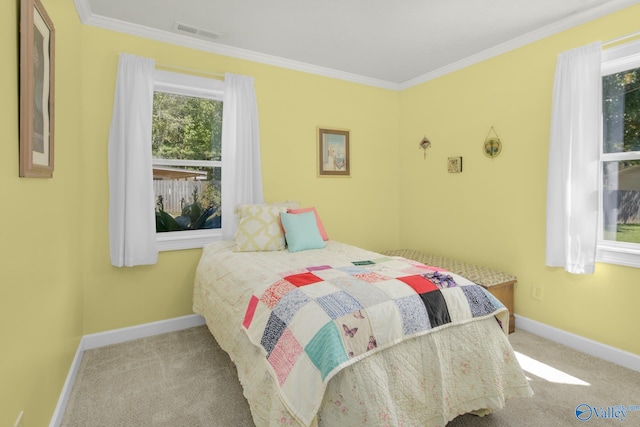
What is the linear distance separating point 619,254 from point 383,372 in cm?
217

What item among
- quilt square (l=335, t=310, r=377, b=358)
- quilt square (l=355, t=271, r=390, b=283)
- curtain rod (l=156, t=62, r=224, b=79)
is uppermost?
curtain rod (l=156, t=62, r=224, b=79)

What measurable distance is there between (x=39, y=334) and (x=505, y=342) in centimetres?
227

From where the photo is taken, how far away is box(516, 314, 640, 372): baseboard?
7.92 ft

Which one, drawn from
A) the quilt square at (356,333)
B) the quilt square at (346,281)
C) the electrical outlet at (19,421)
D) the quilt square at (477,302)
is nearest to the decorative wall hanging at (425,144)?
the quilt square at (477,302)

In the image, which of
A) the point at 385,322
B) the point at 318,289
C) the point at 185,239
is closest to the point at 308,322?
the point at 318,289

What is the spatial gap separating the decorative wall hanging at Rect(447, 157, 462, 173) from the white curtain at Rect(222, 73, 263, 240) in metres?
2.10

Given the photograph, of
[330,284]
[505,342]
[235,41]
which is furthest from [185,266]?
[505,342]

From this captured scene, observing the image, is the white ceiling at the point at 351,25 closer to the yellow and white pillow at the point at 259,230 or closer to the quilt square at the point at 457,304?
the yellow and white pillow at the point at 259,230

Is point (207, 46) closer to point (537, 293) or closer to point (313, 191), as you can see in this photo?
point (313, 191)

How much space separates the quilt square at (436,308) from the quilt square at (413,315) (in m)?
0.03

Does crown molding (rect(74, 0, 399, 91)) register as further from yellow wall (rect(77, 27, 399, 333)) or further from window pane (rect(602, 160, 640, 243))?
window pane (rect(602, 160, 640, 243))

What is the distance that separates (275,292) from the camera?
180 centimetres

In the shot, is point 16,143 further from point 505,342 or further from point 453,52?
point 453,52

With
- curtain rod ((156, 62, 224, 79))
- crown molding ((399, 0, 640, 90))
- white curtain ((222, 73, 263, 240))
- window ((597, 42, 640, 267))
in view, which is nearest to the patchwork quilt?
white curtain ((222, 73, 263, 240))
